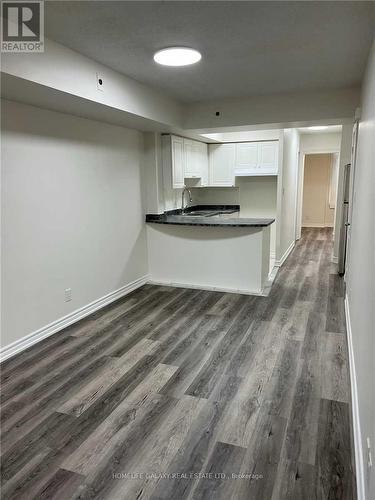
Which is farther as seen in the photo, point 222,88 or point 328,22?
point 222,88

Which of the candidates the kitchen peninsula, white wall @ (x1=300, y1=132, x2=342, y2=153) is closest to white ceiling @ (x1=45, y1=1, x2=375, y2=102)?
the kitchen peninsula

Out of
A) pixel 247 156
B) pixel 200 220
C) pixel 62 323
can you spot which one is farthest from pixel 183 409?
pixel 247 156

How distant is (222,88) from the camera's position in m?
3.90

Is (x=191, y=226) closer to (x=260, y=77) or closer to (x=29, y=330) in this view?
(x=260, y=77)

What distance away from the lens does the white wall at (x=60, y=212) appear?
2.97 meters

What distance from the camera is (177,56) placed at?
2.73m

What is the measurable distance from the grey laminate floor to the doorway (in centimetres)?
702

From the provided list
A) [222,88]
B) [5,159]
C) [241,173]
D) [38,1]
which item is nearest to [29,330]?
[5,159]

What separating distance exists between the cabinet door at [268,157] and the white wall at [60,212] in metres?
2.50

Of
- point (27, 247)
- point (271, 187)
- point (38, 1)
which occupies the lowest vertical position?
point (27, 247)

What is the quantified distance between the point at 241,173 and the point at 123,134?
2727mm

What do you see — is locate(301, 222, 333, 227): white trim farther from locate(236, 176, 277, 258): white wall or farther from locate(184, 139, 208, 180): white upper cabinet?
locate(184, 139, 208, 180): white upper cabinet

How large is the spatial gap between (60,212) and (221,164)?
12.8 feet

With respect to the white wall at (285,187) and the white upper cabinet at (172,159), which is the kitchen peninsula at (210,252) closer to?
the white upper cabinet at (172,159)
